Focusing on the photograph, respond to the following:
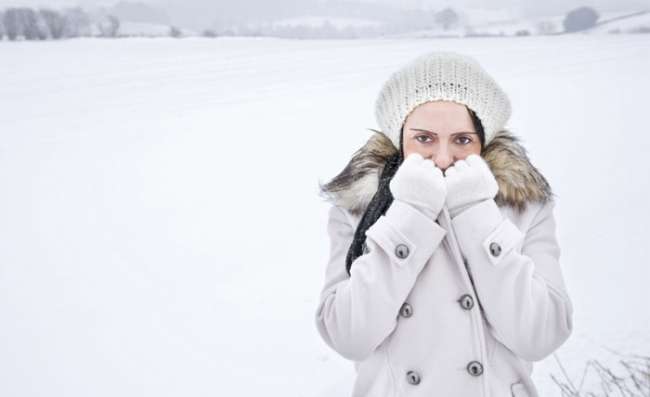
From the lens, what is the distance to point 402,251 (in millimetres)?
1296

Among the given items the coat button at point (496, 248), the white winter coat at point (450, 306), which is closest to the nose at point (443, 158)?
the white winter coat at point (450, 306)

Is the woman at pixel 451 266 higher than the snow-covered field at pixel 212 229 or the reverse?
higher

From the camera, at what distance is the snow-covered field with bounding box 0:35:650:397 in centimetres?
310

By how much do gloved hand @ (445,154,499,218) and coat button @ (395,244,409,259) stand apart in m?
0.17

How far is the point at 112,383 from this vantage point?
9.78 feet

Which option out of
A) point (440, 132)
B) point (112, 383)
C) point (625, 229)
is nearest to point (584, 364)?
point (440, 132)

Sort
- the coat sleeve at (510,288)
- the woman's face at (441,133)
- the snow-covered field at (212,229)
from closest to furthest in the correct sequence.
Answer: the coat sleeve at (510,288) < the woman's face at (441,133) < the snow-covered field at (212,229)

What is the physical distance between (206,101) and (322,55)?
945 cm

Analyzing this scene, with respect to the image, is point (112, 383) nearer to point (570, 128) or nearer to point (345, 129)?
point (345, 129)

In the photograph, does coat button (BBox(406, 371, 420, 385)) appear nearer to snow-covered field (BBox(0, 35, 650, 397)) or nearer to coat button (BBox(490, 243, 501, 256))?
coat button (BBox(490, 243, 501, 256))

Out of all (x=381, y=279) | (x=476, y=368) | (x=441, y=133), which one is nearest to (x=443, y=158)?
(x=441, y=133)

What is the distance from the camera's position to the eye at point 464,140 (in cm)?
140

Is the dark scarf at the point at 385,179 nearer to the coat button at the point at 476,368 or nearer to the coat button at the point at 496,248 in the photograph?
the coat button at the point at 496,248

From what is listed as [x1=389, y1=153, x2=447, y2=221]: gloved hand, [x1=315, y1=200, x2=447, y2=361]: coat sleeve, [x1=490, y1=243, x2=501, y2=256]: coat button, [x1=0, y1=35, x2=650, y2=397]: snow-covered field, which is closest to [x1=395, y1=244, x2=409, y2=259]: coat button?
[x1=315, y1=200, x2=447, y2=361]: coat sleeve
